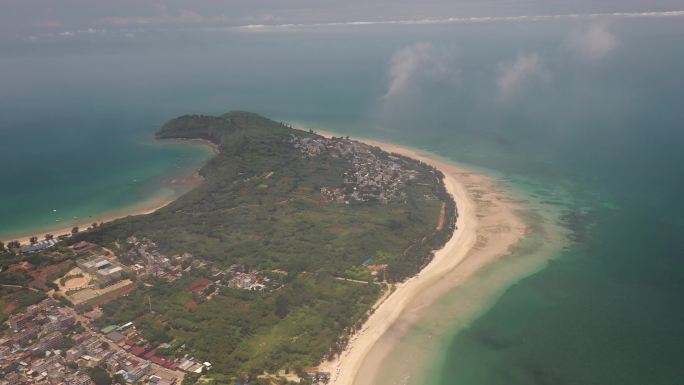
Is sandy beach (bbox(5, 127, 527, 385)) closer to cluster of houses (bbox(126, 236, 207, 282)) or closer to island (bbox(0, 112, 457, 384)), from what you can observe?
island (bbox(0, 112, 457, 384))

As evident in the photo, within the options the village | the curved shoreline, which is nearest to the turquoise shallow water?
the curved shoreline

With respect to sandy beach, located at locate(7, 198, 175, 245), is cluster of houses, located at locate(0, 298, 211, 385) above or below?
below

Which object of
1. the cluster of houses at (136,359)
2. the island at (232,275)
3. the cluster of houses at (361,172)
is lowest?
the cluster of houses at (136,359)

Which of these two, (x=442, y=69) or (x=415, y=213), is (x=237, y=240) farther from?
(x=442, y=69)

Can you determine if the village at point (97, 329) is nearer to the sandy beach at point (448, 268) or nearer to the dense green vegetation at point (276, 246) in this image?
the dense green vegetation at point (276, 246)

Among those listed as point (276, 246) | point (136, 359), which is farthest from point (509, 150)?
point (136, 359)

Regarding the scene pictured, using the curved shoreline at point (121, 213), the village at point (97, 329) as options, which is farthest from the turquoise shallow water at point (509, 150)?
the village at point (97, 329)
